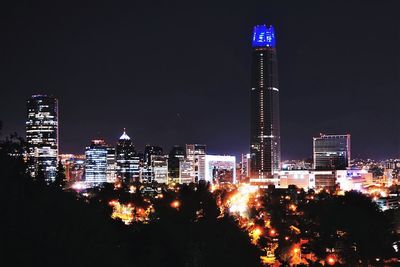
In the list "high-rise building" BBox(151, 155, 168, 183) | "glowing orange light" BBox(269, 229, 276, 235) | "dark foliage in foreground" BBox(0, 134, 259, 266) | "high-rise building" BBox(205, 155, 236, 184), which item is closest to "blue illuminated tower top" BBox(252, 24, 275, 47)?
"high-rise building" BBox(205, 155, 236, 184)

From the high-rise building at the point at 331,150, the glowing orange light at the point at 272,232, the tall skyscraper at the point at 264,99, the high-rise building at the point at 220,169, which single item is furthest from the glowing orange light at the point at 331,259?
the tall skyscraper at the point at 264,99

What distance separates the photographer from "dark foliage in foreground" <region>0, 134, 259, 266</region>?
23.7ft

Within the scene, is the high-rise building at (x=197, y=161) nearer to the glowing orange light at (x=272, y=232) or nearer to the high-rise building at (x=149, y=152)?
the high-rise building at (x=149, y=152)

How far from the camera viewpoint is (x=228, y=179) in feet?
308

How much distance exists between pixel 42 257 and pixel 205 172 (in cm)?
8804

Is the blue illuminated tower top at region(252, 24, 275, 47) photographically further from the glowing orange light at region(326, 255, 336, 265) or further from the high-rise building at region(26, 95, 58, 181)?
the glowing orange light at region(326, 255, 336, 265)

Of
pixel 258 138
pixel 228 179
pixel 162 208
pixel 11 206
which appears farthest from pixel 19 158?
pixel 258 138

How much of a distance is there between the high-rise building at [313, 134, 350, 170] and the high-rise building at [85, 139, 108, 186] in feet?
120

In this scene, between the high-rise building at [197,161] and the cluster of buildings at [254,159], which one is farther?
the high-rise building at [197,161]

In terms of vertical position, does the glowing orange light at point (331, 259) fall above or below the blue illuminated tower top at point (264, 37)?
below

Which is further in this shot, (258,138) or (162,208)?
(258,138)

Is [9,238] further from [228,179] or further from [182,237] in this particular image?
Answer: [228,179]

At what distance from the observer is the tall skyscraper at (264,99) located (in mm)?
100438

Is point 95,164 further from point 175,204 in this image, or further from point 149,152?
point 175,204
